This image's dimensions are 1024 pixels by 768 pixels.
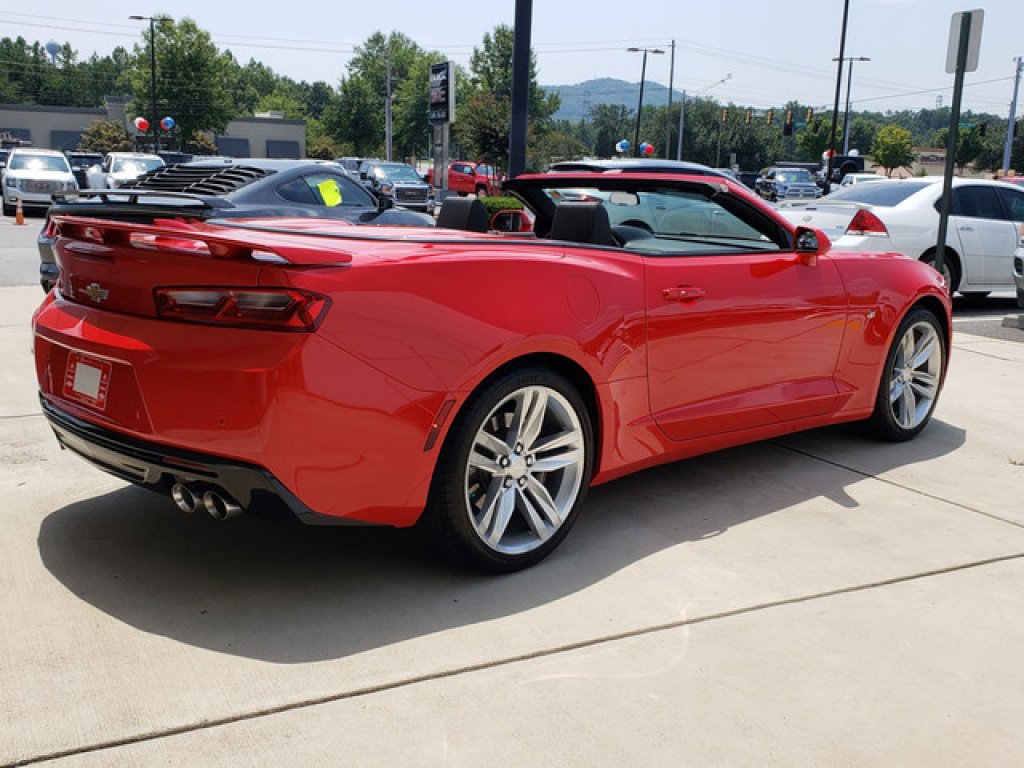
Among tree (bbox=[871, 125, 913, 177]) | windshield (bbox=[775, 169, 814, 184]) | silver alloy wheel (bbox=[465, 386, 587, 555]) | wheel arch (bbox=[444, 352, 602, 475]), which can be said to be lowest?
silver alloy wheel (bbox=[465, 386, 587, 555])

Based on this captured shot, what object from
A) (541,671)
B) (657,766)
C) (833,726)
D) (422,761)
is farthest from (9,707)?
(833,726)

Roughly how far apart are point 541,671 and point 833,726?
809 millimetres

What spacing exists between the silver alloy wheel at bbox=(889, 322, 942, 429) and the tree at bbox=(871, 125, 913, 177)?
340 ft

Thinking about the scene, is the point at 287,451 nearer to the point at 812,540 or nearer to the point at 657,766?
the point at 657,766

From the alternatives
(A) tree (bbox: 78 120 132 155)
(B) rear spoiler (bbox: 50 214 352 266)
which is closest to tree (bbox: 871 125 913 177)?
(A) tree (bbox: 78 120 132 155)

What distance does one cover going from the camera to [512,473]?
11.4 feet

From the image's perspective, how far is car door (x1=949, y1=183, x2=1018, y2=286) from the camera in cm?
1121

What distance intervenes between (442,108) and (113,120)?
6615 centimetres

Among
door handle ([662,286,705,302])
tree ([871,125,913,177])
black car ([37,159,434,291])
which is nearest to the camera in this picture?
door handle ([662,286,705,302])

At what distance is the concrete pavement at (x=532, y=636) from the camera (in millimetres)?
2492

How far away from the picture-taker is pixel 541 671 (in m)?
2.83

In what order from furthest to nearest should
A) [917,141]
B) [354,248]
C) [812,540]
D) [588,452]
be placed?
[917,141] < [812,540] < [588,452] < [354,248]

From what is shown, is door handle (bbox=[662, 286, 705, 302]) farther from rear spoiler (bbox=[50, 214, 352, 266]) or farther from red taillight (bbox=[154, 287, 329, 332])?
red taillight (bbox=[154, 287, 329, 332])

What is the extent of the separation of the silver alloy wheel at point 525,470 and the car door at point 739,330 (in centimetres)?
49
